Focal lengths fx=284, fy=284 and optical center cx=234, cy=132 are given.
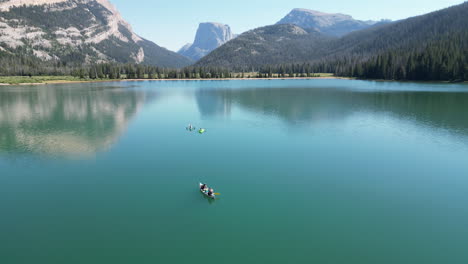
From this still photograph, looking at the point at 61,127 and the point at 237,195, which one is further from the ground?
the point at 61,127

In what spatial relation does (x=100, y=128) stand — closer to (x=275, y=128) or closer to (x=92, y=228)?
(x=275, y=128)

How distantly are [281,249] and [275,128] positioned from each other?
37.4m

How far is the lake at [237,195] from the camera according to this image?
1812cm

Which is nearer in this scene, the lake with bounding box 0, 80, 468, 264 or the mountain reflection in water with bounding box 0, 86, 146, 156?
the lake with bounding box 0, 80, 468, 264

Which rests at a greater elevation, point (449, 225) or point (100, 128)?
point (100, 128)

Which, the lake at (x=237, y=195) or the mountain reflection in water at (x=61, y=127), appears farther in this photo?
the mountain reflection in water at (x=61, y=127)

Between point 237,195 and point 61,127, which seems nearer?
point 237,195

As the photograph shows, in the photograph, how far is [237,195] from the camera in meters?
25.8

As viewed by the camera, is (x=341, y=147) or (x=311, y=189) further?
(x=341, y=147)

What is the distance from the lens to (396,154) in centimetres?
3803

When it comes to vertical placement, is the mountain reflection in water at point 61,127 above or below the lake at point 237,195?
above

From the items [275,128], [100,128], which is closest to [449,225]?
[275,128]

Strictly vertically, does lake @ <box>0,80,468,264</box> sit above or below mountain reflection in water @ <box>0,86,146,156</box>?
below

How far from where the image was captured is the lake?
1812 centimetres
